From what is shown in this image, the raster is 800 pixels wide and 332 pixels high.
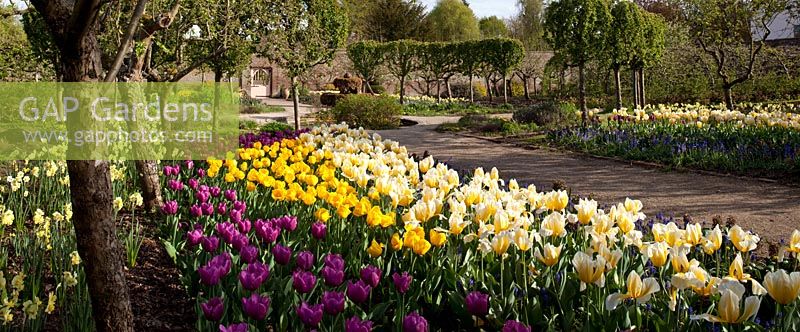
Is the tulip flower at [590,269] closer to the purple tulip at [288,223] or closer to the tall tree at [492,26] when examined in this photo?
the purple tulip at [288,223]

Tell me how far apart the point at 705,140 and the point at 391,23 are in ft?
141

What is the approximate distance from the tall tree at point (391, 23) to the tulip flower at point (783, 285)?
5007 centimetres

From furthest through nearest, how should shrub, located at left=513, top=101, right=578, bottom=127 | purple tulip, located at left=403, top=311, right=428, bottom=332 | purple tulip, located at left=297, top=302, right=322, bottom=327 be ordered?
shrub, located at left=513, top=101, right=578, bottom=127 < purple tulip, located at left=297, top=302, right=322, bottom=327 < purple tulip, located at left=403, top=311, right=428, bottom=332

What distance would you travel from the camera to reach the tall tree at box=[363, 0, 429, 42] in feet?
169

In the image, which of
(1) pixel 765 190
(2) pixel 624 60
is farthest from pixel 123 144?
(2) pixel 624 60

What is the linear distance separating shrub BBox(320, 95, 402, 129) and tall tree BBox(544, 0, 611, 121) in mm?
5665

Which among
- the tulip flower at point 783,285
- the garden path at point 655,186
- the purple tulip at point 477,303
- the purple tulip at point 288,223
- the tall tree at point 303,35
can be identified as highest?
the tall tree at point 303,35

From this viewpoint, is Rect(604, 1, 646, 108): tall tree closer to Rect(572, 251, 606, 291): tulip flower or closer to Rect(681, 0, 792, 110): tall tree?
Rect(681, 0, 792, 110): tall tree

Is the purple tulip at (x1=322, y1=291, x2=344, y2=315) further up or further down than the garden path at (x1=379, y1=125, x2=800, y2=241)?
further up

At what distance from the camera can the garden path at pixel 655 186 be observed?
650 centimetres

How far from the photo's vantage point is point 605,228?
3055 mm

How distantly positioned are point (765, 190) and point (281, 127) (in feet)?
38.7

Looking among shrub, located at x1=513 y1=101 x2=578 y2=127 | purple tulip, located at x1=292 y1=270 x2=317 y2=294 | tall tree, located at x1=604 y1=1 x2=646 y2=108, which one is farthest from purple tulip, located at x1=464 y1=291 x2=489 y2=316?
tall tree, located at x1=604 y1=1 x2=646 y2=108


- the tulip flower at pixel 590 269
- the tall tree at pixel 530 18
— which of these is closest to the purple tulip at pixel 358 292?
the tulip flower at pixel 590 269
